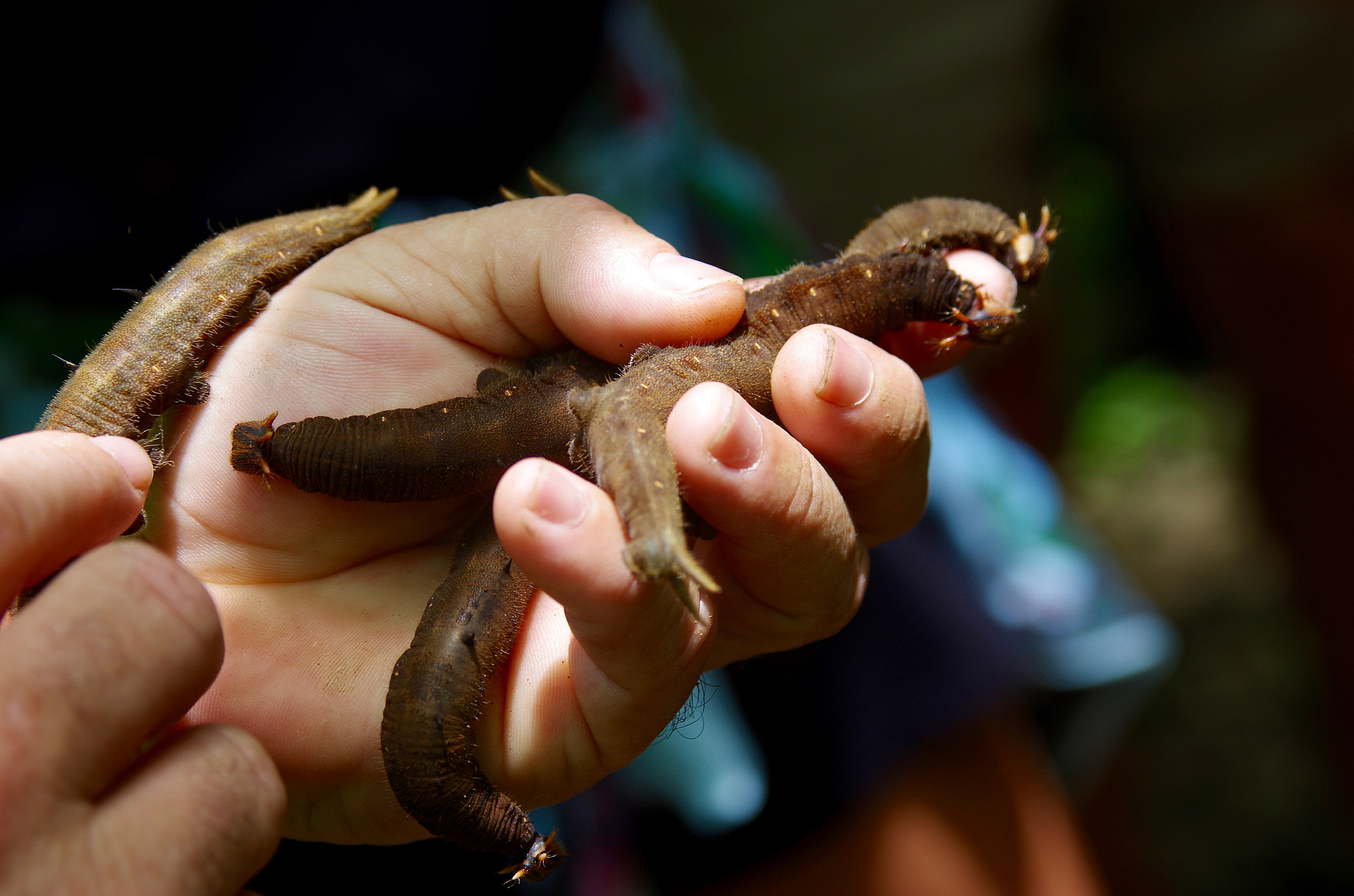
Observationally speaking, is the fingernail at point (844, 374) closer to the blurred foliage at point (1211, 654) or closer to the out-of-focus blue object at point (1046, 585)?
the out-of-focus blue object at point (1046, 585)

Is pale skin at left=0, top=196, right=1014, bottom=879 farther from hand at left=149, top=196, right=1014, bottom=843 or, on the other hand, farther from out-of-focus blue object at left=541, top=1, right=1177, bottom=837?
out-of-focus blue object at left=541, top=1, right=1177, bottom=837

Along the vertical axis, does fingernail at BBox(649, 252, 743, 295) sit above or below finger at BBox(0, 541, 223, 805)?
above

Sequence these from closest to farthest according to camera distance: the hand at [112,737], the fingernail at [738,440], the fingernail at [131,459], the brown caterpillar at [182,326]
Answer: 1. the hand at [112,737]
2. the fingernail at [738,440]
3. the fingernail at [131,459]
4. the brown caterpillar at [182,326]

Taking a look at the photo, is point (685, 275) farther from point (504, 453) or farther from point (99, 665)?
point (99, 665)

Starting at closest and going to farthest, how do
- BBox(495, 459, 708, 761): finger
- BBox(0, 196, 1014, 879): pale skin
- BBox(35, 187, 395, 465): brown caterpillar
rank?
BBox(495, 459, 708, 761): finger → BBox(0, 196, 1014, 879): pale skin → BBox(35, 187, 395, 465): brown caterpillar

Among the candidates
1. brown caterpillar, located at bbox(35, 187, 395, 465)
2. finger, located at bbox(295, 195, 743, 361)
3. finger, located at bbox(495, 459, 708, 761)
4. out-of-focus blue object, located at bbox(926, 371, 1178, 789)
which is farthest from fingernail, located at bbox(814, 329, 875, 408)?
out-of-focus blue object, located at bbox(926, 371, 1178, 789)

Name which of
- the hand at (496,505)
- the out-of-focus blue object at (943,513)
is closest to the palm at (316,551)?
the hand at (496,505)
